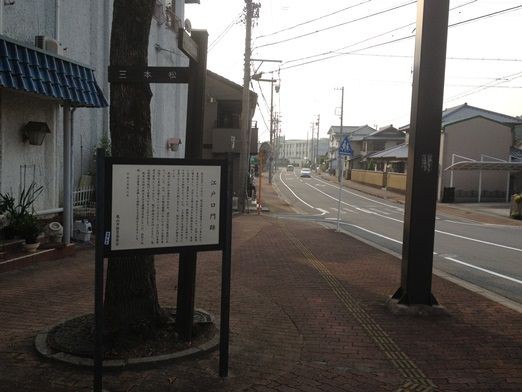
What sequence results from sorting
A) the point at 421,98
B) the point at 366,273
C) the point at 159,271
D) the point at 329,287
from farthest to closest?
the point at 366,273 → the point at 159,271 → the point at 329,287 → the point at 421,98

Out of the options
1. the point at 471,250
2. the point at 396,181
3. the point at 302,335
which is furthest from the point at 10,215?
the point at 396,181

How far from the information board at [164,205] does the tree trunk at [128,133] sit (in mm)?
811

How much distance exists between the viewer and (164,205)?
416 cm

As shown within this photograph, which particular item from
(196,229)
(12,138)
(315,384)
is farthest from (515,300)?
(12,138)

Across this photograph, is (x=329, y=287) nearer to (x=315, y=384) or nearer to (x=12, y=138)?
(x=315, y=384)

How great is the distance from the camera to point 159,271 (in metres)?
8.55

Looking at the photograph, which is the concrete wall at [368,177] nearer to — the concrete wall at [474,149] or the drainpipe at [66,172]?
the concrete wall at [474,149]

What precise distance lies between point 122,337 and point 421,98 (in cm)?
443

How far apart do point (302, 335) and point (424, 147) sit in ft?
9.06

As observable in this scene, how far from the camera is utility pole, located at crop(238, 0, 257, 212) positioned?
22906 millimetres

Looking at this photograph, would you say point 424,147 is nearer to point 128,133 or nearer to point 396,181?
point 128,133

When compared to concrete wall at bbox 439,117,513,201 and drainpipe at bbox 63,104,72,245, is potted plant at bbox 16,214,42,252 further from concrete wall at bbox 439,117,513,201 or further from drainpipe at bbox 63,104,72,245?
concrete wall at bbox 439,117,513,201

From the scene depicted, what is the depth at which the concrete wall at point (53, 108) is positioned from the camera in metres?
9.13

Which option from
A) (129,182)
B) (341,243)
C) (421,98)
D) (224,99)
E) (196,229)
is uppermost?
(224,99)
